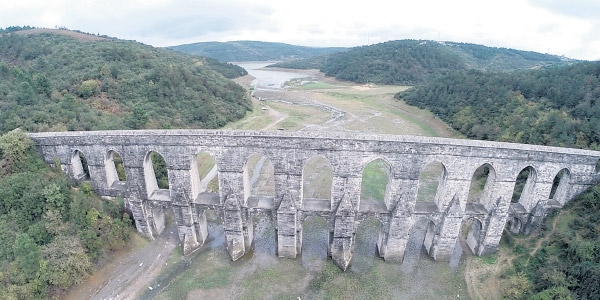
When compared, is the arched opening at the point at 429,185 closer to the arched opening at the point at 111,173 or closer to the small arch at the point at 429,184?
the small arch at the point at 429,184

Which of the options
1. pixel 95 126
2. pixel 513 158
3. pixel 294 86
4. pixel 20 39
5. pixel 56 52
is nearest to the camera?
pixel 513 158

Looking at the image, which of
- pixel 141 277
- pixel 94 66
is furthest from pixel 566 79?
pixel 94 66

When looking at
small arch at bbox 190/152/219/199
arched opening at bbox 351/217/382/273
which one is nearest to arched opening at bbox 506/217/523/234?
arched opening at bbox 351/217/382/273

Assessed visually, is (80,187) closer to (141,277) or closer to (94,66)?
(141,277)

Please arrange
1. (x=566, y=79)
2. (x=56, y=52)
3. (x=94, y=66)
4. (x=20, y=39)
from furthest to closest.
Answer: (x=20, y=39)
(x=56, y=52)
(x=94, y=66)
(x=566, y=79)

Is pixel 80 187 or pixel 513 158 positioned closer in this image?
pixel 513 158

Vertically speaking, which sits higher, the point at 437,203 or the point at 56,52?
the point at 56,52

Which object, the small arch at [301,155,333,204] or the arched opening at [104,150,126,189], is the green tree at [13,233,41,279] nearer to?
the arched opening at [104,150,126,189]
